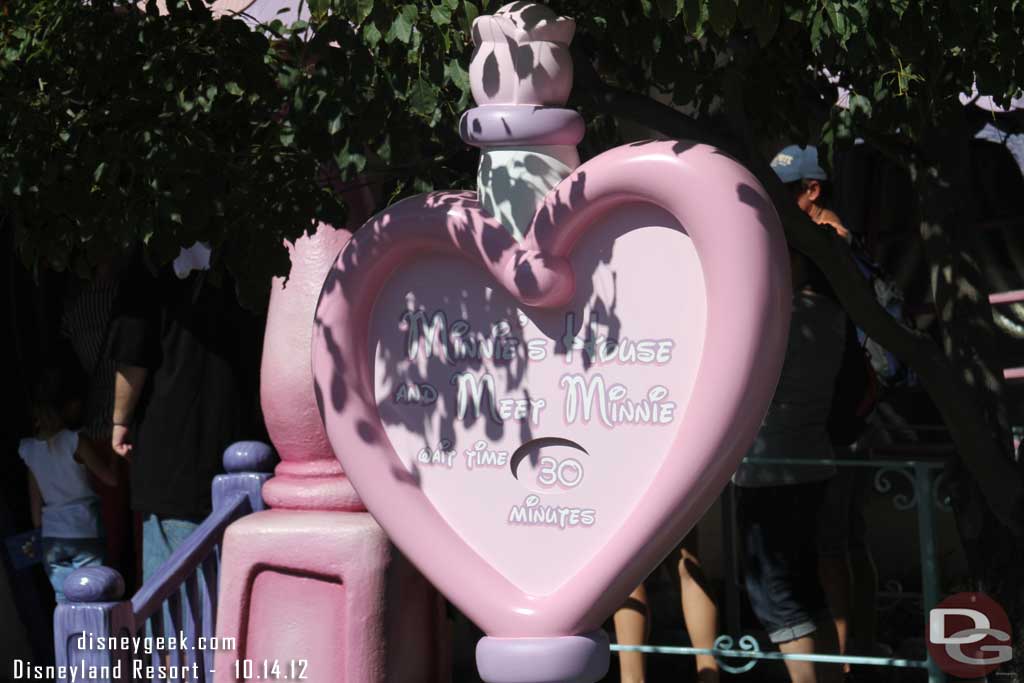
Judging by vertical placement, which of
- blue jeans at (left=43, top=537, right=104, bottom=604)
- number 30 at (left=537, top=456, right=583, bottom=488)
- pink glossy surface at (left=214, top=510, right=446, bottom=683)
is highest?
number 30 at (left=537, top=456, right=583, bottom=488)

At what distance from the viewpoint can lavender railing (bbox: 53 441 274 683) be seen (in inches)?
150

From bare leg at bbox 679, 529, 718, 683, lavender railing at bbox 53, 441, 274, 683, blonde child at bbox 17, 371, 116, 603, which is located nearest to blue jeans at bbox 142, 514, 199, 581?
lavender railing at bbox 53, 441, 274, 683


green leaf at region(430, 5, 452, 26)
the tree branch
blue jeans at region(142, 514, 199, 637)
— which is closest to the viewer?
green leaf at region(430, 5, 452, 26)

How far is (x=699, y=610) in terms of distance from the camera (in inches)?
189

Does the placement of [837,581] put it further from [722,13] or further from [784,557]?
[722,13]

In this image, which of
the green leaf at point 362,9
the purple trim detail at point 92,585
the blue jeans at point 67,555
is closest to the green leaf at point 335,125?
the green leaf at point 362,9

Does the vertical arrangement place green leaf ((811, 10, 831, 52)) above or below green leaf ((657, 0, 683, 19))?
below

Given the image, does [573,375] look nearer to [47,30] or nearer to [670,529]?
[670,529]

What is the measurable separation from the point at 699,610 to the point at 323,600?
1304mm

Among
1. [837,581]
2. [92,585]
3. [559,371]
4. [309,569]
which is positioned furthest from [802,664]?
[92,585]

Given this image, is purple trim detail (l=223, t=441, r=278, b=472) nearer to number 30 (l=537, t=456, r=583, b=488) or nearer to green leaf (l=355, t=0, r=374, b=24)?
number 30 (l=537, t=456, r=583, b=488)

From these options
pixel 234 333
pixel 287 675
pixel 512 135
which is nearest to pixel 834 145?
pixel 512 135

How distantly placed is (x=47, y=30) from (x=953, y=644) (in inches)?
108

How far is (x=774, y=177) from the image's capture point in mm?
3584
